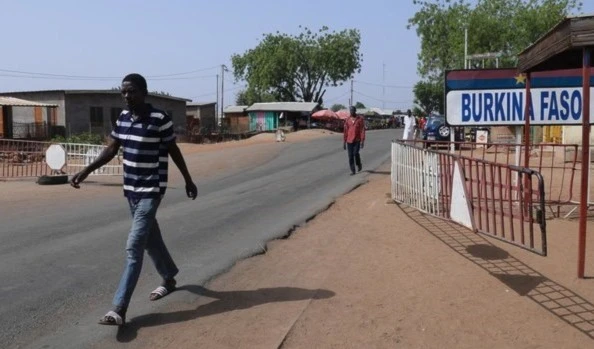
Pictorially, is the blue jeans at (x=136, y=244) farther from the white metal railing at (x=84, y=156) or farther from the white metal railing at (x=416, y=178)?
the white metal railing at (x=84, y=156)

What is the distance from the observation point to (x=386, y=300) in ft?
16.6

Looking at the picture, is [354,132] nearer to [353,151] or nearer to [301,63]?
[353,151]

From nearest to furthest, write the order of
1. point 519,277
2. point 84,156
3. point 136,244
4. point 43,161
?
point 136,244
point 519,277
point 84,156
point 43,161

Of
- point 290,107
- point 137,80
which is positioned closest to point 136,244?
point 137,80

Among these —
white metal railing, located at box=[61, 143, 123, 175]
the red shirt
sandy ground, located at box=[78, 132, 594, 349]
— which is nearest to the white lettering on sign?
sandy ground, located at box=[78, 132, 594, 349]

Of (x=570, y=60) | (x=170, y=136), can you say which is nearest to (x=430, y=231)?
(x=570, y=60)

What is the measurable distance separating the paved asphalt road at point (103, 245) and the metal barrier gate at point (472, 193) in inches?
63.7

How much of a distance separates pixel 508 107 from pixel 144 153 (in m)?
6.61

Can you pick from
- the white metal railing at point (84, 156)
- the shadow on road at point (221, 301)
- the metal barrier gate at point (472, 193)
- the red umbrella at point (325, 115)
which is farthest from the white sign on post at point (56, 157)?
the red umbrella at point (325, 115)

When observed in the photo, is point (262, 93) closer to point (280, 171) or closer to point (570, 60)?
point (280, 171)

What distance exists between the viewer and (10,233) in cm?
832

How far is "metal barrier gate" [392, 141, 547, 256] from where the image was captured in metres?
5.91

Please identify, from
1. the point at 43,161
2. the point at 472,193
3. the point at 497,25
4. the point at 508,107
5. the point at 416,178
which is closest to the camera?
the point at 472,193

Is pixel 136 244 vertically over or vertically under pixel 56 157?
under
